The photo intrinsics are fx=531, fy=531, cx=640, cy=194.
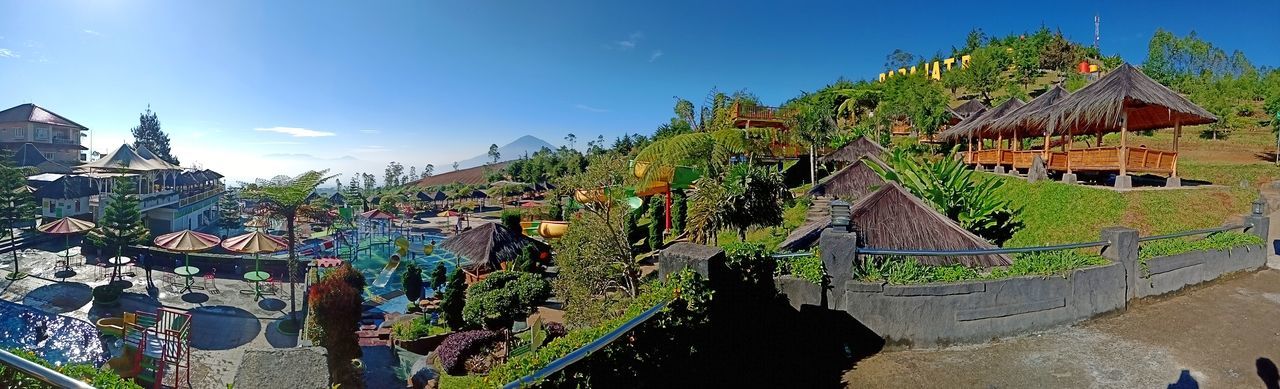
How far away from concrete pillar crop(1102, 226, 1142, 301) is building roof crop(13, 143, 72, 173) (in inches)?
1748

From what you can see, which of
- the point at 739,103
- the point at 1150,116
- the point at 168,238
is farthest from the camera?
the point at 739,103

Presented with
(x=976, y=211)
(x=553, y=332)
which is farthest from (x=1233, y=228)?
(x=553, y=332)

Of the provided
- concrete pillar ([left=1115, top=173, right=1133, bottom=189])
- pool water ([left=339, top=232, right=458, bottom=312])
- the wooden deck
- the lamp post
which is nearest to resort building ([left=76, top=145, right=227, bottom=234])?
pool water ([left=339, top=232, right=458, bottom=312])

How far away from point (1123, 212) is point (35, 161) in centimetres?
4870

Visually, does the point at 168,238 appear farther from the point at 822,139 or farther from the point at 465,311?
the point at 822,139

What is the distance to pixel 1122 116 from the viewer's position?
1228 cm

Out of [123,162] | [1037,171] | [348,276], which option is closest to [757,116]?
[1037,171]

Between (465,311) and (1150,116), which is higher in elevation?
(1150,116)

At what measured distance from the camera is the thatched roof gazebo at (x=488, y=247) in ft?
51.7

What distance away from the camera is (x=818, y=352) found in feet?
17.7

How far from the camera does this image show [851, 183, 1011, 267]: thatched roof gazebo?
7.03 metres

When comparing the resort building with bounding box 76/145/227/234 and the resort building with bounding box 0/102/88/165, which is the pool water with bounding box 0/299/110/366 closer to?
the resort building with bounding box 76/145/227/234

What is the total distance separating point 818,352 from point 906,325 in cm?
94

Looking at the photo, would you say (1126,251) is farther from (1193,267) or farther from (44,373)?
(44,373)
